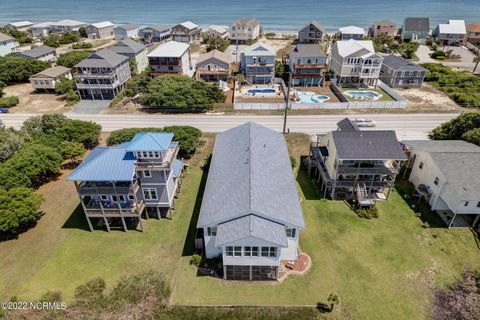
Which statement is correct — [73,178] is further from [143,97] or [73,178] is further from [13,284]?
[143,97]

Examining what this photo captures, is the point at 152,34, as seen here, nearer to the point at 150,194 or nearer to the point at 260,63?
the point at 260,63

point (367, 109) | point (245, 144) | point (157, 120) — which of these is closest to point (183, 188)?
point (245, 144)

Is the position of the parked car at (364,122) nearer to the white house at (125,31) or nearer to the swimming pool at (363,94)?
the swimming pool at (363,94)

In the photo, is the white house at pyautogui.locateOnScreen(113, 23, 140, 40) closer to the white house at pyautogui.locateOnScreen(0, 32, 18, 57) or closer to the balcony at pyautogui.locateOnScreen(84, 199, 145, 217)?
the white house at pyautogui.locateOnScreen(0, 32, 18, 57)

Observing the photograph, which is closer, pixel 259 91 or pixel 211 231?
pixel 211 231

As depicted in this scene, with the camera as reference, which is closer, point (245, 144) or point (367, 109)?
point (245, 144)

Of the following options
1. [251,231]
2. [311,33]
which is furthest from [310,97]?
[311,33]
